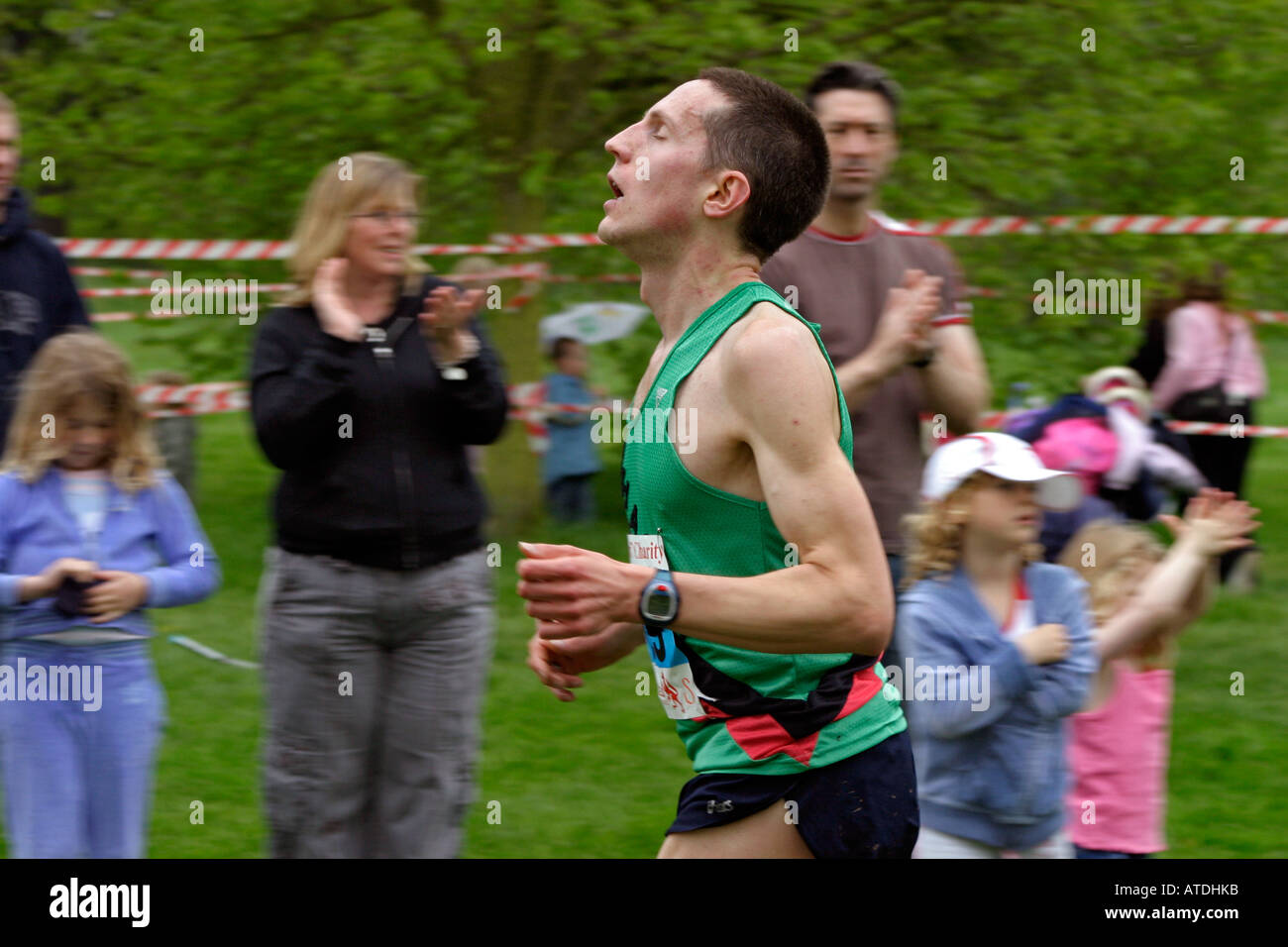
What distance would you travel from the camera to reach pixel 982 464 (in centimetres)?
398

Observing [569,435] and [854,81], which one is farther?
[569,435]

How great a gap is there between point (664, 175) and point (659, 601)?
2.68 ft

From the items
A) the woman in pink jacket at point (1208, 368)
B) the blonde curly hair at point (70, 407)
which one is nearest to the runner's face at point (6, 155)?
the blonde curly hair at point (70, 407)

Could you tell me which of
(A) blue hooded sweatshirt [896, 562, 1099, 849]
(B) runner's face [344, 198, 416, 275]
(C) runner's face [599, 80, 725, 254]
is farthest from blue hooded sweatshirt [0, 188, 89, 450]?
(A) blue hooded sweatshirt [896, 562, 1099, 849]

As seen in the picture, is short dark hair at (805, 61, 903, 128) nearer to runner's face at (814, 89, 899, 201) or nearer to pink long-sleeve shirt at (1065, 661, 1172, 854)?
runner's face at (814, 89, 899, 201)

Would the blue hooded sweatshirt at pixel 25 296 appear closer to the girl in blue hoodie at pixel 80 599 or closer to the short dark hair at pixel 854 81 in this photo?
the girl in blue hoodie at pixel 80 599

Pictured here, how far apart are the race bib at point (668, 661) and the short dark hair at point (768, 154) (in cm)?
56

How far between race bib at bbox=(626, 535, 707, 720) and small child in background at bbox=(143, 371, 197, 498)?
27.3 feet

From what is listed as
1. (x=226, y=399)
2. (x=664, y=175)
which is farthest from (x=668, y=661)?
(x=226, y=399)

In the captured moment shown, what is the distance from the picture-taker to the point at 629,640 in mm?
3143

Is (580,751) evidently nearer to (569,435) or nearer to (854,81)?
(854,81)
